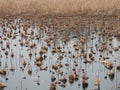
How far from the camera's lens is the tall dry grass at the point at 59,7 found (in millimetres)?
18266

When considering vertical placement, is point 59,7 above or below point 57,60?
above

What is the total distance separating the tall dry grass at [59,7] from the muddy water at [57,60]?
231 inches

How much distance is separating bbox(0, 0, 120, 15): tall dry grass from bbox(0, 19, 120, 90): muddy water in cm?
586

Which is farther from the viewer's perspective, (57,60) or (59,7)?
(59,7)

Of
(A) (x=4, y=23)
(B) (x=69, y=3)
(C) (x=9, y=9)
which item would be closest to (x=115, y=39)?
(A) (x=4, y=23)

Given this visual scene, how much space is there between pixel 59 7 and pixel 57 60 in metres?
→ 11.3

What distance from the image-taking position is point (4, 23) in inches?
653

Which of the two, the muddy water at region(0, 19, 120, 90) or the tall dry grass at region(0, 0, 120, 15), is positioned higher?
the tall dry grass at region(0, 0, 120, 15)

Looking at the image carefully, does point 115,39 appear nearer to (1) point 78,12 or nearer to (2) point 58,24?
(2) point 58,24

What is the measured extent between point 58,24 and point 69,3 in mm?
4635

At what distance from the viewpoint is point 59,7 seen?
63.5 feet

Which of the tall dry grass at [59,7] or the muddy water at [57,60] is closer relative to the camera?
the muddy water at [57,60]

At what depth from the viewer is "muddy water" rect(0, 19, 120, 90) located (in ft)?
21.5

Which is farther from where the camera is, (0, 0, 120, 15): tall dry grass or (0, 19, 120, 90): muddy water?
(0, 0, 120, 15): tall dry grass
